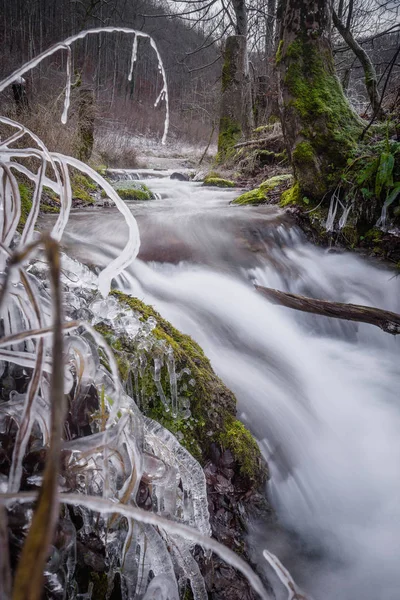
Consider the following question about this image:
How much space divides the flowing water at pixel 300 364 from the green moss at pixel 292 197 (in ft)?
0.82

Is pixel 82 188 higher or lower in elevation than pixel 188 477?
higher

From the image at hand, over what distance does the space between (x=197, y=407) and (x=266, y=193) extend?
459 cm

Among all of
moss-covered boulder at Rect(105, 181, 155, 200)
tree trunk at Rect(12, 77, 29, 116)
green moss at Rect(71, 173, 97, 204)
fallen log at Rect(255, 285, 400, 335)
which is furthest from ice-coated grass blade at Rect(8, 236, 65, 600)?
moss-covered boulder at Rect(105, 181, 155, 200)

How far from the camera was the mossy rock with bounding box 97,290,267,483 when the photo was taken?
132 centimetres

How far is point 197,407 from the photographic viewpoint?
1.42 metres

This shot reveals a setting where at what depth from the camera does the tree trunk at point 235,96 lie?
10.1 m

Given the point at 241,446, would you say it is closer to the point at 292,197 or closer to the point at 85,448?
the point at 85,448

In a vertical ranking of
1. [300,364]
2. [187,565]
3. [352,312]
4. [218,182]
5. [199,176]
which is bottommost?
[300,364]

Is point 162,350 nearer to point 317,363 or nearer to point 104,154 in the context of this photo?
point 317,363

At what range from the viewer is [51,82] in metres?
7.98

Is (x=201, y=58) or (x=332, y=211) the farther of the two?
(x=201, y=58)

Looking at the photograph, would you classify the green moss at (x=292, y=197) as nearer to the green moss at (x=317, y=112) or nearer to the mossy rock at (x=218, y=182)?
the green moss at (x=317, y=112)

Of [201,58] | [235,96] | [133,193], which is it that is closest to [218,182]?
[133,193]

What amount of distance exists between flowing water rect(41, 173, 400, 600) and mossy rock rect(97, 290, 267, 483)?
0.25 m
